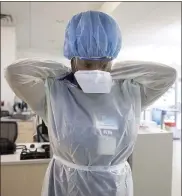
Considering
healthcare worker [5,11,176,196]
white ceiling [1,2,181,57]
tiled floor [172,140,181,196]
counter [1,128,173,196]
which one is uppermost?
white ceiling [1,2,181,57]

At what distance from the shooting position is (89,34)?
1112mm

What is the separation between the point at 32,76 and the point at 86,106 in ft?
0.85

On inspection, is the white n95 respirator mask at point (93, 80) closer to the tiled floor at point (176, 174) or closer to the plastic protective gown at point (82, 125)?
the plastic protective gown at point (82, 125)

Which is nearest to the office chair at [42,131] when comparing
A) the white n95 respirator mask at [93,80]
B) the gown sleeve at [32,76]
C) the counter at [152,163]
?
the counter at [152,163]

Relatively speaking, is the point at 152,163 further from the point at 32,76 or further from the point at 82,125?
the point at 32,76

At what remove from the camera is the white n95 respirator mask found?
1.08m

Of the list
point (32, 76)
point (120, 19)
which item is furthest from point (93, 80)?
point (120, 19)

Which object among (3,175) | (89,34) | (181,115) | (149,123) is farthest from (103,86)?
A: (181,115)

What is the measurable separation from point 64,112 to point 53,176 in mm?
291

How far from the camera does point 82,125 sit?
1085 mm

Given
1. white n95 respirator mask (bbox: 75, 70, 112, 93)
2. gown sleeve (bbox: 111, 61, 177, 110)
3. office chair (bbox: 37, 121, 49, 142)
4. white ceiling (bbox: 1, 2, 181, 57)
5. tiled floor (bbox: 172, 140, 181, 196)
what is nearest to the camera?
white n95 respirator mask (bbox: 75, 70, 112, 93)

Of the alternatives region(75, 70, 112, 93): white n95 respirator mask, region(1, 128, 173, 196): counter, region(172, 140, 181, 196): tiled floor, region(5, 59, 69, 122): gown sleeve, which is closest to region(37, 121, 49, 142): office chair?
region(1, 128, 173, 196): counter

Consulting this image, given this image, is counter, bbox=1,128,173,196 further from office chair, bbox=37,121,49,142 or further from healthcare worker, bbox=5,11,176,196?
office chair, bbox=37,121,49,142

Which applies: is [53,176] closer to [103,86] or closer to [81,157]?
[81,157]
